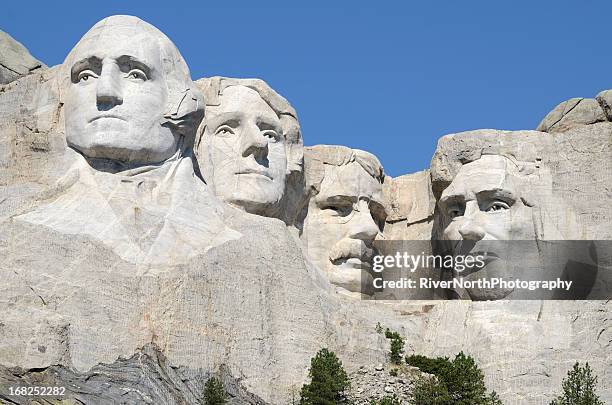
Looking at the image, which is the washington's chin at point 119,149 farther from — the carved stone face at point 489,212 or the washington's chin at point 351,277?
the carved stone face at point 489,212

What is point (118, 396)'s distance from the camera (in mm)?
27672

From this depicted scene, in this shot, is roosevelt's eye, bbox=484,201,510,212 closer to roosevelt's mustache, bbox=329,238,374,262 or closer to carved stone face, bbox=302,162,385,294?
carved stone face, bbox=302,162,385,294

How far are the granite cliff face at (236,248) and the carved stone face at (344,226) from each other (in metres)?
0.03

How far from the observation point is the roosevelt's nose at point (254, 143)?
32344mm

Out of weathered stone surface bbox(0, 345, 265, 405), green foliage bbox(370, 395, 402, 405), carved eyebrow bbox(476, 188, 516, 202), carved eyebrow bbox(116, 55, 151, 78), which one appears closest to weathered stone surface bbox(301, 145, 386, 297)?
carved eyebrow bbox(476, 188, 516, 202)

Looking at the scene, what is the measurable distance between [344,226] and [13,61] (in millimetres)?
5563

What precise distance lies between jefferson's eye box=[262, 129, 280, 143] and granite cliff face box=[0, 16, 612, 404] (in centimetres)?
3

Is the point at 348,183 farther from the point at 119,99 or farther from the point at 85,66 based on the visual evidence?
the point at 85,66

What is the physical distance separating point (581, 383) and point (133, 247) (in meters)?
6.26

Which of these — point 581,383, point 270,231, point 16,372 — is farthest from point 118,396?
point 581,383

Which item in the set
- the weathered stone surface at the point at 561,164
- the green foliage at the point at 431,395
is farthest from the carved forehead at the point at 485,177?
the green foliage at the point at 431,395

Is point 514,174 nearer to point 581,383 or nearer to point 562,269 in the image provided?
point 562,269

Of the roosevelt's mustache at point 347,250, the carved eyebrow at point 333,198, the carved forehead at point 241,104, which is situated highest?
the carved forehead at point 241,104

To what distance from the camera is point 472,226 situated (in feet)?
109
